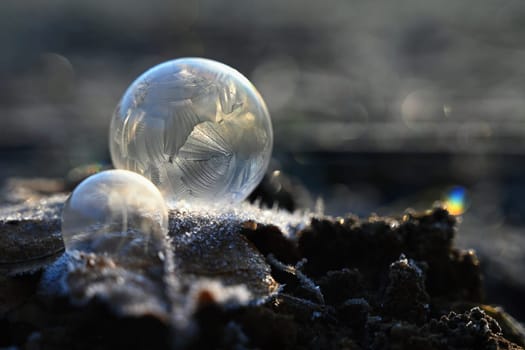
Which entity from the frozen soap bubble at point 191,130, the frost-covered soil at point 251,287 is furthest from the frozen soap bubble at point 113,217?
the frozen soap bubble at point 191,130

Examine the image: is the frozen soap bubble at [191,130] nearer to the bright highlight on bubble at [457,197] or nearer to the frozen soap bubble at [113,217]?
the frozen soap bubble at [113,217]

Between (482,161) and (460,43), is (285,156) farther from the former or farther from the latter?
(460,43)

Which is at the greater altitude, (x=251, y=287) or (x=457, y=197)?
(x=457, y=197)

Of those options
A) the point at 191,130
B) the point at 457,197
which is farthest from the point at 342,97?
the point at 191,130

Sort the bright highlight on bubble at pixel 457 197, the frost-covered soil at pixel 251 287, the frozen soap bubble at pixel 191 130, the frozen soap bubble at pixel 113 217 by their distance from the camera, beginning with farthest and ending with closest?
the bright highlight on bubble at pixel 457 197 < the frozen soap bubble at pixel 191 130 < the frozen soap bubble at pixel 113 217 < the frost-covered soil at pixel 251 287

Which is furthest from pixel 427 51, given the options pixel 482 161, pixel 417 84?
pixel 482 161

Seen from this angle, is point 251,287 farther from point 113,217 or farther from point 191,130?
point 191,130
